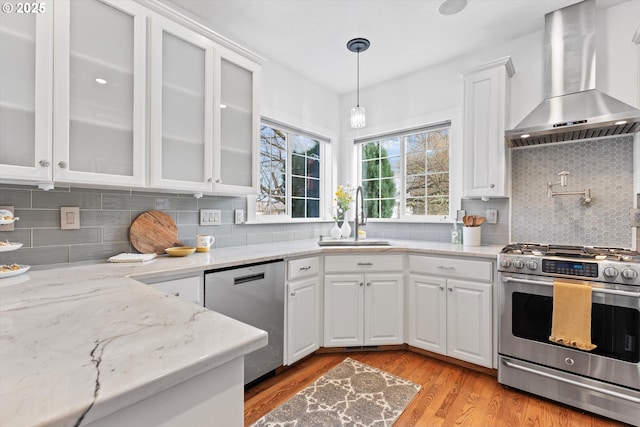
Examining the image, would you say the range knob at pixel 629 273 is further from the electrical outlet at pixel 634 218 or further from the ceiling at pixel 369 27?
the ceiling at pixel 369 27

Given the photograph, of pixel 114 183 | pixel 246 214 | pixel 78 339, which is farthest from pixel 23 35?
pixel 246 214

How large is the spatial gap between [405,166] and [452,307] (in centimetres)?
162

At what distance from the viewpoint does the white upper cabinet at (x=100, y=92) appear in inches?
56.8

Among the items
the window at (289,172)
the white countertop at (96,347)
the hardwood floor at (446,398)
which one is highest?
the window at (289,172)

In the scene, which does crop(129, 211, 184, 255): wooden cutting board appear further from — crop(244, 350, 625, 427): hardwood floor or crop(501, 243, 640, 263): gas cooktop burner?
crop(501, 243, 640, 263): gas cooktop burner

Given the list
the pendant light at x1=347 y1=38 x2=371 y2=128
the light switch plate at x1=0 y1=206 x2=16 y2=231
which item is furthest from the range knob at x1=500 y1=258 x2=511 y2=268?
the light switch plate at x1=0 y1=206 x2=16 y2=231

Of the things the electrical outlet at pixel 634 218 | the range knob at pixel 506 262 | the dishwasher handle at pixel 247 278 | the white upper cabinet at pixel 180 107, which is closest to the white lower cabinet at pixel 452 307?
the range knob at pixel 506 262

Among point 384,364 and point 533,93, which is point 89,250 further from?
point 533,93

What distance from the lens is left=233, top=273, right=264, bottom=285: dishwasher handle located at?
187cm

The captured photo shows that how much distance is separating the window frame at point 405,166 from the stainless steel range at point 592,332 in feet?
2.94

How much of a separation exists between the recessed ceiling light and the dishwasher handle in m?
2.30

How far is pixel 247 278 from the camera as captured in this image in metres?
1.94

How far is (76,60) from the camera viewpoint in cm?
149

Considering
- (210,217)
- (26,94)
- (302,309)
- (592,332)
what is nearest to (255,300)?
(302,309)
